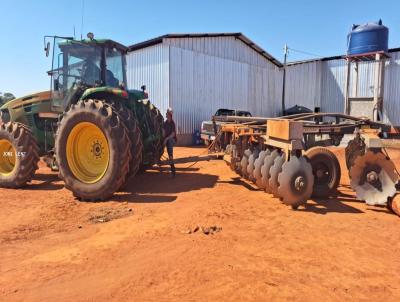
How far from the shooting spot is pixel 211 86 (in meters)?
18.9

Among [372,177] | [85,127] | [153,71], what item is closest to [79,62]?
[85,127]

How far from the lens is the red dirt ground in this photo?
3.12m

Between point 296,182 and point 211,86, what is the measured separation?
1388cm

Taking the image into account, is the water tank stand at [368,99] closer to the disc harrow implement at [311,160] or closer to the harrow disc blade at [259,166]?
the disc harrow implement at [311,160]

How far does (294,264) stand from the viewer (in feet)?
12.0

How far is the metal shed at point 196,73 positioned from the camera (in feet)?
54.6

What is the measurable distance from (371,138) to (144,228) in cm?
418

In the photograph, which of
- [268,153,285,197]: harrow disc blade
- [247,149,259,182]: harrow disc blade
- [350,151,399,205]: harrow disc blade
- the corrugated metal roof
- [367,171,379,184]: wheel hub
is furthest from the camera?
the corrugated metal roof

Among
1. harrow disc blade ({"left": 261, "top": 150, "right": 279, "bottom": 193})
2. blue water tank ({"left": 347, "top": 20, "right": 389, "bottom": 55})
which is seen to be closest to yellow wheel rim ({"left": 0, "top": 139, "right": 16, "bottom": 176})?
harrow disc blade ({"left": 261, "top": 150, "right": 279, "bottom": 193})

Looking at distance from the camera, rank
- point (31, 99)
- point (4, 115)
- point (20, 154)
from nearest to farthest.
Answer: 1. point (20, 154)
2. point (31, 99)
3. point (4, 115)

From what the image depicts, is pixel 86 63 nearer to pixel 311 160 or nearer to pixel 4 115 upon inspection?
pixel 4 115

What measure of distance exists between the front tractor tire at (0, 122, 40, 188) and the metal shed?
373 inches

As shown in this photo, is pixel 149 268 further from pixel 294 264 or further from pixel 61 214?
pixel 61 214

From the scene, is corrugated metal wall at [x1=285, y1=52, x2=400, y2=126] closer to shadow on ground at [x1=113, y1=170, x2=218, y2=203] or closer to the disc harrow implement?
the disc harrow implement
